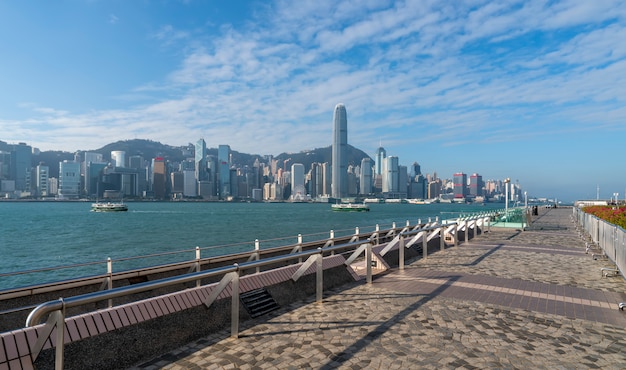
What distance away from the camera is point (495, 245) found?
16.9m

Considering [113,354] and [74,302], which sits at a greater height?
[74,302]

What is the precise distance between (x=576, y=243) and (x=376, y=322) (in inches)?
679

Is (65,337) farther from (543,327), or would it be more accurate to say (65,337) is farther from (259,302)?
(543,327)

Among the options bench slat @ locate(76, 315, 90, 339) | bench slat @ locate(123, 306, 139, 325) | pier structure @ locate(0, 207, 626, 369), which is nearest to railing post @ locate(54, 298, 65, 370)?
pier structure @ locate(0, 207, 626, 369)

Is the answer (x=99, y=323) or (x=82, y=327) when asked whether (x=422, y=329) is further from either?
(x=82, y=327)

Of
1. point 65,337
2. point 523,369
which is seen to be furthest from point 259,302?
point 523,369


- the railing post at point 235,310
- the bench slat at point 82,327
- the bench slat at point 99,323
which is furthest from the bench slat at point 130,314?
the railing post at point 235,310

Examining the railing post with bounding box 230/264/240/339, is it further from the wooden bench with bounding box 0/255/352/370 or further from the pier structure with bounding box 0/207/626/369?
the wooden bench with bounding box 0/255/352/370

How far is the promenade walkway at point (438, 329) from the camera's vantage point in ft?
15.1

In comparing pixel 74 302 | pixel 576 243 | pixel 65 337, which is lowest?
pixel 576 243

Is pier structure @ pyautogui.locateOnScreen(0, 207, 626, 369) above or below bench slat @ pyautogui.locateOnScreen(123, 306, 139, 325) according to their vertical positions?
below

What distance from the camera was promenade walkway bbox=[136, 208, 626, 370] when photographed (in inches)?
182

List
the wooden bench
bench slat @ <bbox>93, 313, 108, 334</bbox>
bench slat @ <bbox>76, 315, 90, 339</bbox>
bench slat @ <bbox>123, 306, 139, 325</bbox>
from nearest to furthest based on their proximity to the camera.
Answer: the wooden bench
bench slat @ <bbox>76, 315, 90, 339</bbox>
bench slat @ <bbox>93, 313, 108, 334</bbox>
bench slat @ <bbox>123, 306, 139, 325</bbox>

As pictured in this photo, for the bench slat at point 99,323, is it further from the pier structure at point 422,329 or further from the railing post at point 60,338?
the railing post at point 60,338
